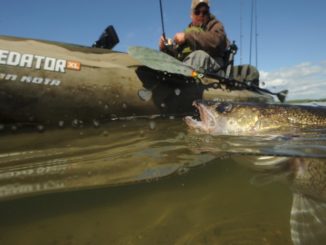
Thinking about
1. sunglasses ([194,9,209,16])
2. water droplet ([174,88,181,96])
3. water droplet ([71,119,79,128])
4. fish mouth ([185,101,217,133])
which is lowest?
water droplet ([71,119,79,128])

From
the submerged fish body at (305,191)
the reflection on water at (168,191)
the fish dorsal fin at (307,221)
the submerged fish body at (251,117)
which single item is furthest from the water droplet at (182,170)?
the submerged fish body at (251,117)

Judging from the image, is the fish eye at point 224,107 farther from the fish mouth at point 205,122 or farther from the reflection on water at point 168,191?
the reflection on water at point 168,191

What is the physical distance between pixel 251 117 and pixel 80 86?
1.82 metres

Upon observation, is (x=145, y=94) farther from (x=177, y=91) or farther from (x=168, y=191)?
(x=168, y=191)

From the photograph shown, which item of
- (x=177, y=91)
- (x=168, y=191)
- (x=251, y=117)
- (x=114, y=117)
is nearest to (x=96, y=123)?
(x=114, y=117)

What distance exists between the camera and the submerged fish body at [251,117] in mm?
3404

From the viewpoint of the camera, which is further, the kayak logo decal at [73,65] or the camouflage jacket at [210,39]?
the camouflage jacket at [210,39]

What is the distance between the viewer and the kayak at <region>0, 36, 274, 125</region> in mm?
3520

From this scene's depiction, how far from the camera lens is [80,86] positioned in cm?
384

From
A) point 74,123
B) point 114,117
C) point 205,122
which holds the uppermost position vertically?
point 205,122

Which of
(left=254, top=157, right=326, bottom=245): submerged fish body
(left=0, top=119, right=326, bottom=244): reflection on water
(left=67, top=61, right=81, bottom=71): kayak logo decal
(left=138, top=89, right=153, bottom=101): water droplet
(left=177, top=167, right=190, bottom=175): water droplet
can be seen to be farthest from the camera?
(left=138, top=89, right=153, bottom=101): water droplet

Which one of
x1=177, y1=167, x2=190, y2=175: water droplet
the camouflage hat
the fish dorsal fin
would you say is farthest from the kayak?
the fish dorsal fin

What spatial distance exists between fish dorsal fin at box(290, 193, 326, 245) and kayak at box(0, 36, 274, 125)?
7.52 feet

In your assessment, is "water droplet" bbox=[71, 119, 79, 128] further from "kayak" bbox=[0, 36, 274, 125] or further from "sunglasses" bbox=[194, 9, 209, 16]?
"sunglasses" bbox=[194, 9, 209, 16]
